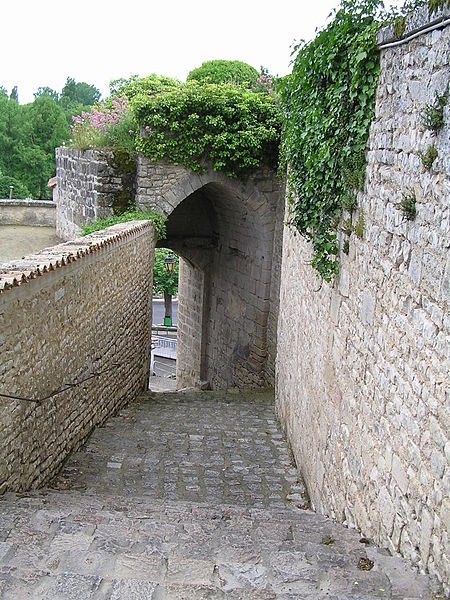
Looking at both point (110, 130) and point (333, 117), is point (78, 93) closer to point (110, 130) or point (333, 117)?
point (110, 130)

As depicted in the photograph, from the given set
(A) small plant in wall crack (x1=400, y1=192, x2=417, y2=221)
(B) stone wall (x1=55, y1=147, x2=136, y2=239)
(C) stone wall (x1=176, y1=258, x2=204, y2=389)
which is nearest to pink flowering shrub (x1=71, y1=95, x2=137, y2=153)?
(B) stone wall (x1=55, y1=147, x2=136, y2=239)

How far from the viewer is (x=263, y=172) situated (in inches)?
476

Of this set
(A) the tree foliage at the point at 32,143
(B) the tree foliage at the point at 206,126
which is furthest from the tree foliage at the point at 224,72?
(A) the tree foliage at the point at 32,143

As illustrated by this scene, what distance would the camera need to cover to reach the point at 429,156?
3184 millimetres

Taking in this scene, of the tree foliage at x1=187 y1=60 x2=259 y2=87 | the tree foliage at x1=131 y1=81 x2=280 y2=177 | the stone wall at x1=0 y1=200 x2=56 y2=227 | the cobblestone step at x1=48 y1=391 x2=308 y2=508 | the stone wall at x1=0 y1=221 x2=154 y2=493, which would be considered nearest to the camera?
the stone wall at x1=0 y1=221 x2=154 y2=493

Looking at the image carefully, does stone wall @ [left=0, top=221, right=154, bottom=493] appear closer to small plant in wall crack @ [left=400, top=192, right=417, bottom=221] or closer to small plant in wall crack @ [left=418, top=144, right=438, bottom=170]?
small plant in wall crack @ [left=400, top=192, right=417, bottom=221]

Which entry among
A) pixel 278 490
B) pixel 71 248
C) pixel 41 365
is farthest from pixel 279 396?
Result: pixel 41 365

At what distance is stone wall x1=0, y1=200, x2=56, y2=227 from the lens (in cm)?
1697

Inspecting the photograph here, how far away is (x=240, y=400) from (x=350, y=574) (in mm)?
7970

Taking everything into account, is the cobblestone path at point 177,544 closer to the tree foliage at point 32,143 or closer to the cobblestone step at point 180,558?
the cobblestone step at point 180,558

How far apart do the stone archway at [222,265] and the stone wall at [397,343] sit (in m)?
6.71

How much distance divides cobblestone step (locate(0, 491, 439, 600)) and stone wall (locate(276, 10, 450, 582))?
24cm

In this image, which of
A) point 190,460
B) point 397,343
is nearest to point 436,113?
point 397,343

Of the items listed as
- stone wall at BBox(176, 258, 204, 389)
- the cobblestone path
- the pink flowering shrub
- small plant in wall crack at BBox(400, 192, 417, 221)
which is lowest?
stone wall at BBox(176, 258, 204, 389)
